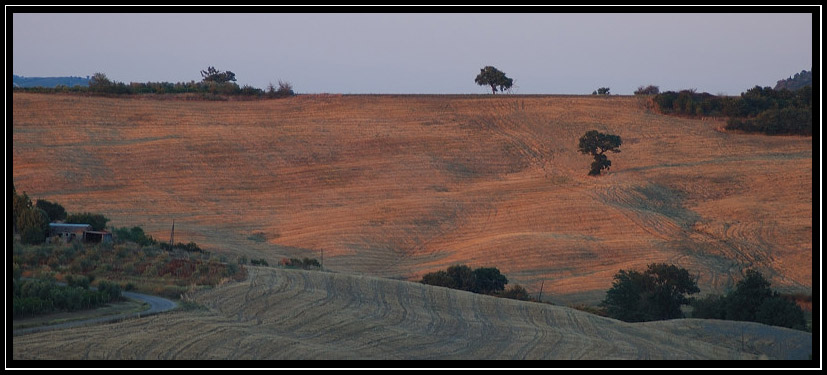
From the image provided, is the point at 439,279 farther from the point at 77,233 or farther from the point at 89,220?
the point at 89,220

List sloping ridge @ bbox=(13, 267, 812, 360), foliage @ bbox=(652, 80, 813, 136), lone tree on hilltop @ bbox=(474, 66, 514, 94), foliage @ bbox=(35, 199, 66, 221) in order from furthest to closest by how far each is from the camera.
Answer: lone tree on hilltop @ bbox=(474, 66, 514, 94) → foliage @ bbox=(652, 80, 813, 136) → foliage @ bbox=(35, 199, 66, 221) → sloping ridge @ bbox=(13, 267, 812, 360)

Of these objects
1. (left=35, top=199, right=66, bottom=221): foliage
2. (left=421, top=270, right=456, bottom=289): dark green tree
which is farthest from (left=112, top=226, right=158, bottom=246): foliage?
(left=421, top=270, right=456, bottom=289): dark green tree

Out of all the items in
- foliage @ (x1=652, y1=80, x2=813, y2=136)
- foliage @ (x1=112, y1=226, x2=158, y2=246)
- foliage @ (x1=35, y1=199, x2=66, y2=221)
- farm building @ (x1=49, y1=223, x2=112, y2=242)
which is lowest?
foliage @ (x1=112, y1=226, x2=158, y2=246)

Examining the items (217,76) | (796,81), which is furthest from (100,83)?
(796,81)

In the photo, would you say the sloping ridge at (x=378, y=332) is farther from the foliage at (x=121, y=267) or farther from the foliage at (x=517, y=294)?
the foliage at (x=517, y=294)

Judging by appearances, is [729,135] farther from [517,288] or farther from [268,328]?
[268,328]

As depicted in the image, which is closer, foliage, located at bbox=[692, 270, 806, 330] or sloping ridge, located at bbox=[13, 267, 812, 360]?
sloping ridge, located at bbox=[13, 267, 812, 360]

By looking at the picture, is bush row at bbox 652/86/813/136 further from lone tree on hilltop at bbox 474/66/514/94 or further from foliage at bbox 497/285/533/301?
foliage at bbox 497/285/533/301
